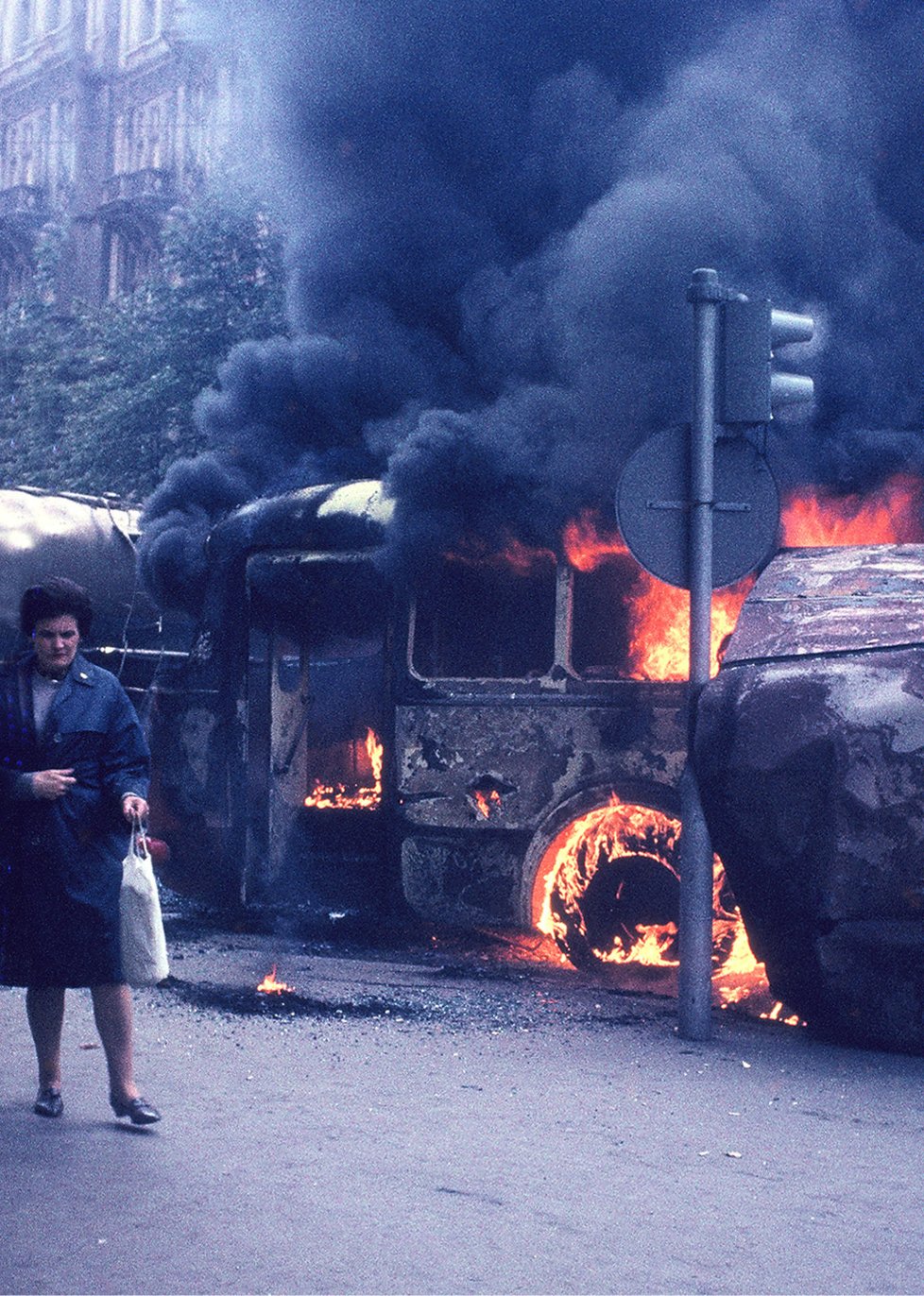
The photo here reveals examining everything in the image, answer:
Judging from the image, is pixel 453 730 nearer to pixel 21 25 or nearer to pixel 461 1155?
pixel 461 1155

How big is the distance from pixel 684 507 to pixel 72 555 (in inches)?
345

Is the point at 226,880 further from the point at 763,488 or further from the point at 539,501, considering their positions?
the point at 763,488

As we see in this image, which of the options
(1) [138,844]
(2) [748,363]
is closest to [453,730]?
(2) [748,363]

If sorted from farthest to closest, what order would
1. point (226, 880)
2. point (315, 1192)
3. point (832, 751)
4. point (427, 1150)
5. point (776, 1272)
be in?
1. point (226, 880)
2. point (832, 751)
3. point (427, 1150)
4. point (315, 1192)
5. point (776, 1272)

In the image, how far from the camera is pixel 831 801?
5.04 meters

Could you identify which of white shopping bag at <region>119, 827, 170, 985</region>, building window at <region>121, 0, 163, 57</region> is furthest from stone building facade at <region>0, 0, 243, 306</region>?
white shopping bag at <region>119, 827, 170, 985</region>

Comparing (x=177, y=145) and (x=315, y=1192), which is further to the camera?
(x=177, y=145)

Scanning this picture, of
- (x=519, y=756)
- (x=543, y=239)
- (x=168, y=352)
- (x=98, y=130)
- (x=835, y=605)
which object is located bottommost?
(x=519, y=756)

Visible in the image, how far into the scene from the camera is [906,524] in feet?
25.2

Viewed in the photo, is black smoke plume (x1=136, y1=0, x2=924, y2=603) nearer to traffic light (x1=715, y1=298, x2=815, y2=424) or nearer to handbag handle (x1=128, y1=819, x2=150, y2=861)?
traffic light (x1=715, y1=298, x2=815, y2=424)

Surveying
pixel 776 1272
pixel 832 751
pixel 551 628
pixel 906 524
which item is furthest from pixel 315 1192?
pixel 906 524

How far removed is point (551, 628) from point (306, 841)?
195 cm

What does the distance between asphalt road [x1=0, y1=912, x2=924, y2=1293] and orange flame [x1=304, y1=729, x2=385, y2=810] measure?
6.17 feet

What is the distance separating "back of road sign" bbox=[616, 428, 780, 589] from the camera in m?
5.95
